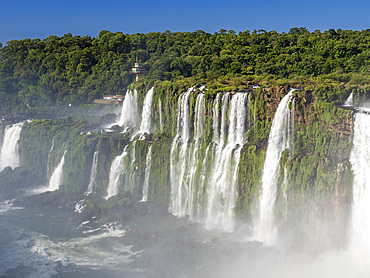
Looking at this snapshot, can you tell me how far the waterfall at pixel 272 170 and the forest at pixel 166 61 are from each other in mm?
8271

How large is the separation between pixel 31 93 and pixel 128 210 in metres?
54.7

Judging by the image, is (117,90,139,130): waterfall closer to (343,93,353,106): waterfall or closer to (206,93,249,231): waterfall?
(206,93,249,231): waterfall

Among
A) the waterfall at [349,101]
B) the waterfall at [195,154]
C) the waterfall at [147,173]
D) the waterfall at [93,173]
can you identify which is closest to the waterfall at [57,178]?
the waterfall at [93,173]

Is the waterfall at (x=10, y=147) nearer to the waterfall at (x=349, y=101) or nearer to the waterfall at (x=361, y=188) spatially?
the waterfall at (x=349, y=101)

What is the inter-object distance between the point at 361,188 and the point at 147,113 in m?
30.9

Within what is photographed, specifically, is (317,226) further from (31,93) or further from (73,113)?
(31,93)

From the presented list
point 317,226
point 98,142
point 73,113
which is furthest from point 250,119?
point 73,113

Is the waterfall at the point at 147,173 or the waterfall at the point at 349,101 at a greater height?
the waterfall at the point at 349,101

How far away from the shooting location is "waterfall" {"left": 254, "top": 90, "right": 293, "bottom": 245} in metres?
40.5

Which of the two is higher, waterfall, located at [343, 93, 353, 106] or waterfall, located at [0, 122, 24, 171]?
waterfall, located at [343, 93, 353, 106]

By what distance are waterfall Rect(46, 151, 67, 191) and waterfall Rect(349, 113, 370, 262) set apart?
3884 cm

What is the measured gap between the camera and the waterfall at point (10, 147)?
2734 inches

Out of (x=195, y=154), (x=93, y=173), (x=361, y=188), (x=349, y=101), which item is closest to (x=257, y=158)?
(x=195, y=154)

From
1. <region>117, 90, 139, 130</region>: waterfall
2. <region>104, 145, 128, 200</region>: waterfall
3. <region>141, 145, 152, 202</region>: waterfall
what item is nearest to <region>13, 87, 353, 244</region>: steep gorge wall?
<region>141, 145, 152, 202</region>: waterfall
